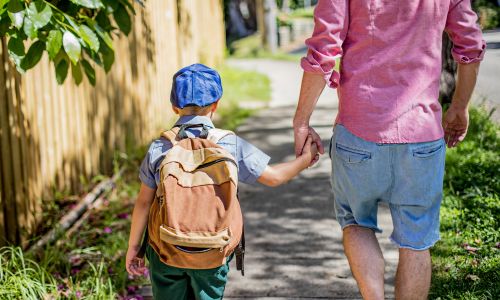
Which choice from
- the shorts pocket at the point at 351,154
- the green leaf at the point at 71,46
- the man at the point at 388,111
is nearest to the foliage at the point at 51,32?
the green leaf at the point at 71,46

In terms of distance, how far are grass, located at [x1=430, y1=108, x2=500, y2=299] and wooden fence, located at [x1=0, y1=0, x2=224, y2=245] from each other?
2557mm

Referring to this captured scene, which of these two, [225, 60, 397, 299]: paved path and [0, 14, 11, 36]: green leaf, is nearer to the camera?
[0, 14, 11, 36]: green leaf

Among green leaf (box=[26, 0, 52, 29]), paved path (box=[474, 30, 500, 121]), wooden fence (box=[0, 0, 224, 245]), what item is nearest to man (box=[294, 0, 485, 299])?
green leaf (box=[26, 0, 52, 29])

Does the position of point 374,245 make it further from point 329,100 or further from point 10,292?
point 329,100

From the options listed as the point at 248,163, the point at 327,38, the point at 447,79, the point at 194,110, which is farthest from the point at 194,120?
the point at 447,79

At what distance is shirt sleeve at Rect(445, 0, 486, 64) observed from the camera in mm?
3123

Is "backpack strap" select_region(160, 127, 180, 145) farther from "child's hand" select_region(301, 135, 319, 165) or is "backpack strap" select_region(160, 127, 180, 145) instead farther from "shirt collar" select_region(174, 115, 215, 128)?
"child's hand" select_region(301, 135, 319, 165)

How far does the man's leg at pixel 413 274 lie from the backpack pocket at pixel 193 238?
2.74 ft

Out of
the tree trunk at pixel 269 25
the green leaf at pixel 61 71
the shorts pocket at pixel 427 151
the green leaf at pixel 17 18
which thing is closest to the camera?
the shorts pocket at pixel 427 151

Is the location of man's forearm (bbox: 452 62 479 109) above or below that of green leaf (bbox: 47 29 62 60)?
below

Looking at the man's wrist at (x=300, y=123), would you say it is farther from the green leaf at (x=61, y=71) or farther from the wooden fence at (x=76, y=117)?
the wooden fence at (x=76, y=117)

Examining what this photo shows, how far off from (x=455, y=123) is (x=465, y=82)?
0.21 metres

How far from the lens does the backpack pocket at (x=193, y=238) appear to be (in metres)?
2.75

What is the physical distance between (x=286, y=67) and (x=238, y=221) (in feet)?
49.5
